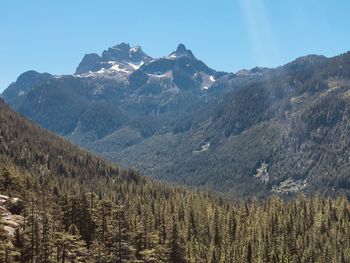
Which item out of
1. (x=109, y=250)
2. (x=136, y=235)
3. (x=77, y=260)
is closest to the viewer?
(x=77, y=260)

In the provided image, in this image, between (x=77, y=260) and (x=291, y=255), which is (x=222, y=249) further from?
(x=77, y=260)

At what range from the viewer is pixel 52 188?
542 feet

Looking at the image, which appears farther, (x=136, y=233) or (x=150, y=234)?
(x=150, y=234)

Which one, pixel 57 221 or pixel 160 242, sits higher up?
pixel 57 221

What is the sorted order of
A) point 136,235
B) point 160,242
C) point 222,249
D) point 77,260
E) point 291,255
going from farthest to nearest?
point 291,255
point 222,249
point 160,242
point 136,235
point 77,260

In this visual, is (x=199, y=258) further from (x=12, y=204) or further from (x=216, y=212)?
(x=12, y=204)

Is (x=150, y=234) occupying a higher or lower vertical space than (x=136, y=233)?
lower

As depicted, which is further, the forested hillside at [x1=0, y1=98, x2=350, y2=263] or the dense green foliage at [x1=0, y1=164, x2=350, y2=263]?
the dense green foliage at [x1=0, y1=164, x2=350, y2=263]

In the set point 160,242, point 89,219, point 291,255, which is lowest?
point 291,255

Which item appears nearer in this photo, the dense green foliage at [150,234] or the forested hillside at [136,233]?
the forested hillside at [136,233]

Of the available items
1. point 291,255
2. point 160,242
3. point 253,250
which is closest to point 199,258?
point 160,242

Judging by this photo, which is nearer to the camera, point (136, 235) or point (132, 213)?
point (136, 235)

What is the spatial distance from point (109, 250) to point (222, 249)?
59.2 metres

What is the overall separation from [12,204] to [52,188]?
170 feet
